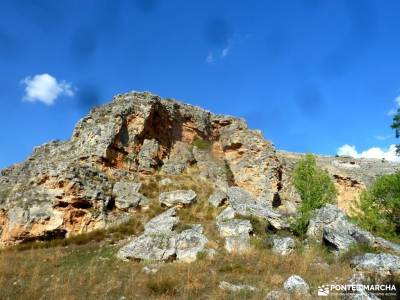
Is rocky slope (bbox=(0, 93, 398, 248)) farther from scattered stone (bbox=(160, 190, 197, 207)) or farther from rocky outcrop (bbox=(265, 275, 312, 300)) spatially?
rocky outcrop (bbox=(265, 275, 312, 300))

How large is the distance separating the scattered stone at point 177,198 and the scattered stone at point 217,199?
1.01m

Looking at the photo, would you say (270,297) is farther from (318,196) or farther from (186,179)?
(186,179)

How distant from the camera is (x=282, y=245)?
1393 cm

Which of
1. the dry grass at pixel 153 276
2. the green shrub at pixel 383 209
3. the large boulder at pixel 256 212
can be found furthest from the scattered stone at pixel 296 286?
the green shrub at pixel 383 209

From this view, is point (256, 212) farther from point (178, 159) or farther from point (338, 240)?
point (178, 159)

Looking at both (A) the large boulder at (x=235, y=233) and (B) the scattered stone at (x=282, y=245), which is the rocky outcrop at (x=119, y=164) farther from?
(B) the scattered stone at (x=282, y=245)

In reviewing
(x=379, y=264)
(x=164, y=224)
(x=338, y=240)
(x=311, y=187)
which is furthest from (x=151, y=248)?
(x=311, y=187)

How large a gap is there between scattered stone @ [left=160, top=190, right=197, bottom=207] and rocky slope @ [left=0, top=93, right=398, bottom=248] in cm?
6

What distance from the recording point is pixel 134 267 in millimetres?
12602

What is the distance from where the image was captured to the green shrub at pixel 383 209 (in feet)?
72.9

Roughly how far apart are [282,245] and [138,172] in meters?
12.7

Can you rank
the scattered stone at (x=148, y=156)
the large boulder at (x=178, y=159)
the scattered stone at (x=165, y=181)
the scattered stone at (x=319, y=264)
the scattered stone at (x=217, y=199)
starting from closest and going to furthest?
the scattered stone at (x=319, y=264) < the scattered stone at (x=217, y=199) < the scattered stone at (x=165, y=181) < the scattered stone at (x=148, y=156) < the large boulder at (x=178, y=159)

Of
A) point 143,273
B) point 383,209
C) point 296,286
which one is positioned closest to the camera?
point 296,286

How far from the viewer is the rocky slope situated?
1917cm
